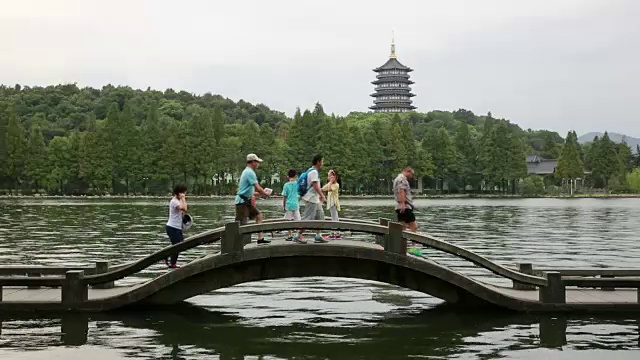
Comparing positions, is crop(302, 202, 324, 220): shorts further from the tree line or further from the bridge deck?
the tree line

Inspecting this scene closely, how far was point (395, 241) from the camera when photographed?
1284 cm

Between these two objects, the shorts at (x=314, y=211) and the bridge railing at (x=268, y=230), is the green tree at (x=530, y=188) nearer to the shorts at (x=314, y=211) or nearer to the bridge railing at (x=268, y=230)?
the shorts at (x=314, y=211)

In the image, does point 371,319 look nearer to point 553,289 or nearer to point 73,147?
point 553,289

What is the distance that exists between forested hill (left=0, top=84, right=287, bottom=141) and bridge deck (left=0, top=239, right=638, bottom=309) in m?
107

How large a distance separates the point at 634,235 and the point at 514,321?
23.0 m

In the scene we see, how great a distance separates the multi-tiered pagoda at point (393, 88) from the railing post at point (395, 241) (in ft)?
561

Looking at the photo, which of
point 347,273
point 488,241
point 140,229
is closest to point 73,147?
point 140,229

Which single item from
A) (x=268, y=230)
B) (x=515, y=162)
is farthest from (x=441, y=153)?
(x=268, y=230)

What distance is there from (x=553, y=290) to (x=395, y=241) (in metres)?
2.93

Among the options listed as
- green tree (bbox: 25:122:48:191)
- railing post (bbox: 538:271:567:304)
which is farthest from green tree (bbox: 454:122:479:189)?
railing post (bbox: 538:271:567:304)

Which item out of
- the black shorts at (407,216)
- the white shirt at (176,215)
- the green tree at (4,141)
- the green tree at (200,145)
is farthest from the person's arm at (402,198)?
the green tree at (4,141)

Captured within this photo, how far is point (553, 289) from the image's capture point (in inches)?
511

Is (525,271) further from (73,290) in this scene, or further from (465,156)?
(465,156)

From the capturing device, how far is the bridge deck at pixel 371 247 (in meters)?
13.1
